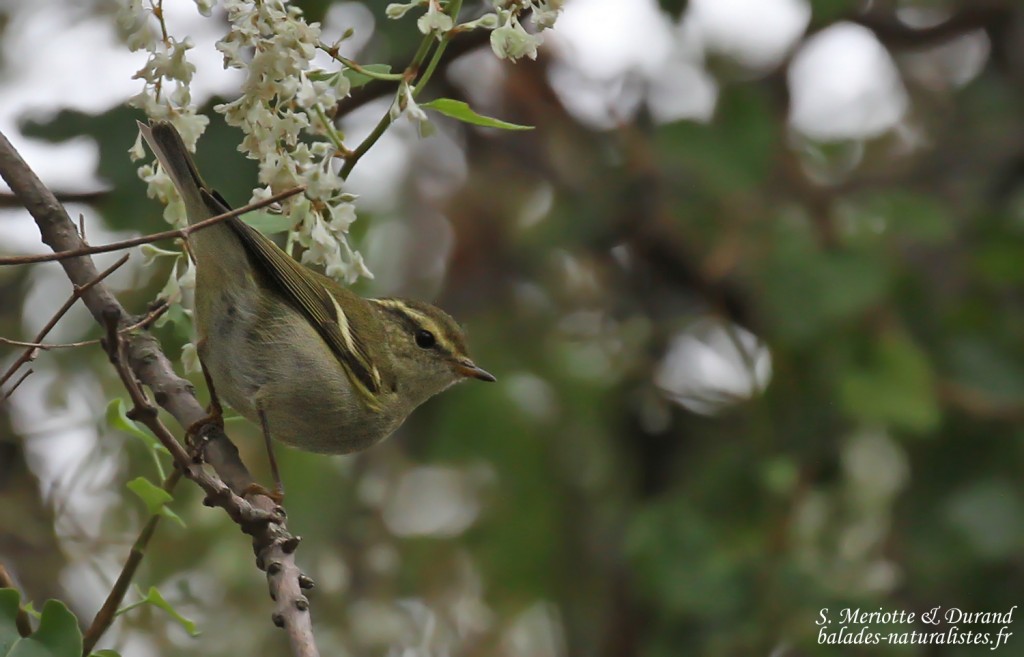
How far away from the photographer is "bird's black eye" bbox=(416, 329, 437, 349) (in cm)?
382

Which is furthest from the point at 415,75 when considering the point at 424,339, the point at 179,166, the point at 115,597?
the point at 424,339

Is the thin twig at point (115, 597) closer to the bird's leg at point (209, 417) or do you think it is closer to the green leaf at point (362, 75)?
the bird's leg at point (209, 417)

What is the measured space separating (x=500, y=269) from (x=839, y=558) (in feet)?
7.91

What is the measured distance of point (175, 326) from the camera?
2742 mm

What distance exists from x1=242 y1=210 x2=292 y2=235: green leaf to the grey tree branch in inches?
13.4

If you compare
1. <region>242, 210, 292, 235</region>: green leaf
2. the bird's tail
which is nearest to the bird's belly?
the bird's tail

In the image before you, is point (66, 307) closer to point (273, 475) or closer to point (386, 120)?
point (386, 120)

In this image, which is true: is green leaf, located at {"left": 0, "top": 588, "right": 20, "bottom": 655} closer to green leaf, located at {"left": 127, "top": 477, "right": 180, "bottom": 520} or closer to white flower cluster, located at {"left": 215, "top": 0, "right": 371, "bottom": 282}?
green leaf, located at {"left": 127, "top": 477, "right": 180, "bottom": 520}

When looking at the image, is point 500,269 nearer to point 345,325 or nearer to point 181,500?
point 181,500

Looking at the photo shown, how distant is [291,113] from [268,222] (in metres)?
0.36

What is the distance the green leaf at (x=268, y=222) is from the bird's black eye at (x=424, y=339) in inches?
51.0

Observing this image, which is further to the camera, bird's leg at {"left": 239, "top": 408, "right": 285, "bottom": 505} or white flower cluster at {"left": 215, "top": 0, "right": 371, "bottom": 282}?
bird's leg at {"left": 239, "top": 408, "right": 285, "bottom": 505}

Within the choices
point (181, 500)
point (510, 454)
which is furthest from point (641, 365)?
point (181, 500)

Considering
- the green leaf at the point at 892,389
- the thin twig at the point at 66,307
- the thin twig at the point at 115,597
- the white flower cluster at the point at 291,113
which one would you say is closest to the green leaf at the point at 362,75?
the white flower cluster at the point at 291,113
